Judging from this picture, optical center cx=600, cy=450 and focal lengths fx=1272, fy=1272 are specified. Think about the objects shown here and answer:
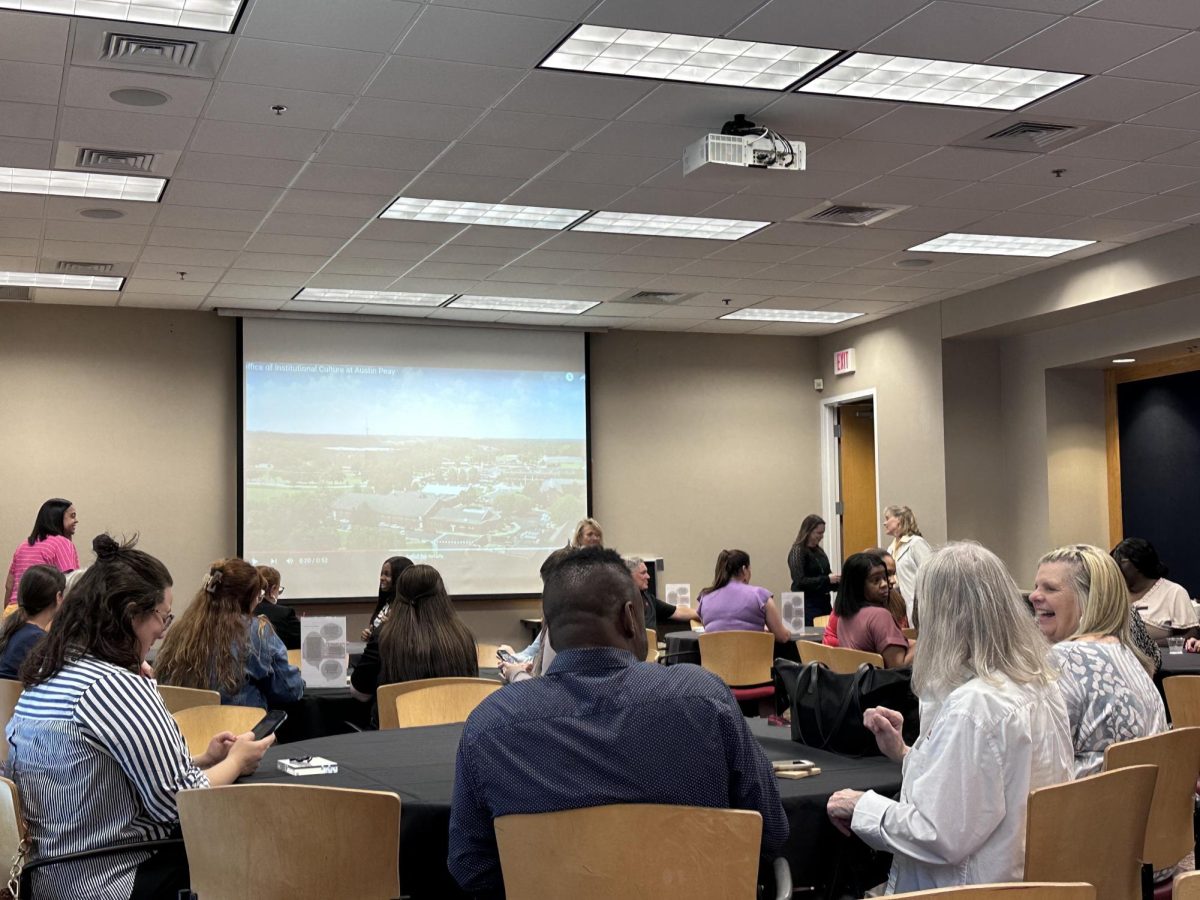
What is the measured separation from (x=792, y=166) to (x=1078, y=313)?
487 centimetres

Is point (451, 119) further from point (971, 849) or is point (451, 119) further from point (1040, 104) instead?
point (971, 849)

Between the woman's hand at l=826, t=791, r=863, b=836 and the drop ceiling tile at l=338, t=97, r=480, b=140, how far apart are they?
13.4 feet

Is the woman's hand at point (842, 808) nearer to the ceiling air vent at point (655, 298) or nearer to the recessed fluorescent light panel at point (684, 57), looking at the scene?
the recessed fluorescent light panel at point (684, 57)

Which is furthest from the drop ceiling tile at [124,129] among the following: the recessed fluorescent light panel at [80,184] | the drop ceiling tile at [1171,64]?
the drop ceiling tile at [1171,64]

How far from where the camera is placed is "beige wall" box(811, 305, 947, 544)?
11.5m

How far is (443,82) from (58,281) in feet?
18.4

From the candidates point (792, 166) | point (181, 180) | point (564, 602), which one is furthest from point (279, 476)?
point (564, 602)

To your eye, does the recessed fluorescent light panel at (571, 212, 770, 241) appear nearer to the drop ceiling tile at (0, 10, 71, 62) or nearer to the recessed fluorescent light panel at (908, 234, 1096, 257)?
the recessed fluorescent light panel at (908, 234, 1096, 257)

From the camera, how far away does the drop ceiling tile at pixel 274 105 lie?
5.77 m

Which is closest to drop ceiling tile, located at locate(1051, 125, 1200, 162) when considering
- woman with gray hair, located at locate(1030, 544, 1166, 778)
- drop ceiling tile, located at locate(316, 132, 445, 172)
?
drop ceiling tile, located at locate(316, 132, 445, 172)

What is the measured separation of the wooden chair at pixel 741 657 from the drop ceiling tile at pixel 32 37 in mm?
4548

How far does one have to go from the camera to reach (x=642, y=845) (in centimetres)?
234

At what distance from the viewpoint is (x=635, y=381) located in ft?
42.6

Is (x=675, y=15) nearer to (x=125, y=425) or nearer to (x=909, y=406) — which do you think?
(x=909, y=406)
